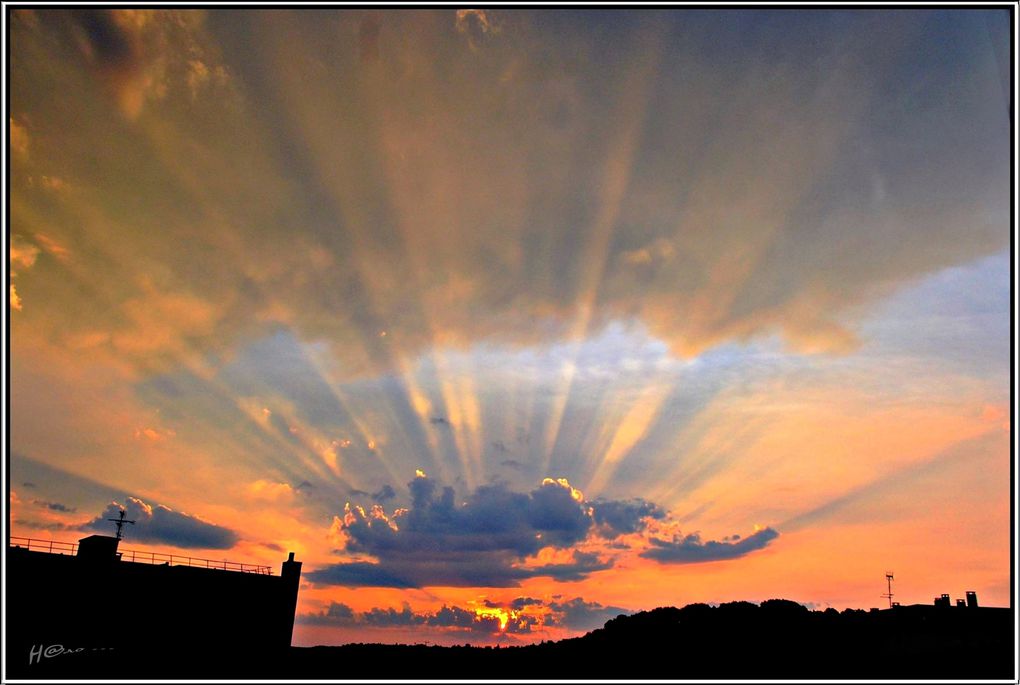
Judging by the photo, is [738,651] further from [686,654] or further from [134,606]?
[134,606]

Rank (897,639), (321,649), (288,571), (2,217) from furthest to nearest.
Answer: (288,571), (321,649), (897,639), (2,217)

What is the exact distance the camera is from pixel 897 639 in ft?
111

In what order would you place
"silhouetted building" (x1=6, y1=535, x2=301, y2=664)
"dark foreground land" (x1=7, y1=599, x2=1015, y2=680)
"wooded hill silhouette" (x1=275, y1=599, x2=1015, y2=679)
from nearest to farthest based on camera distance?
"wooded hill silhouette" (x1=275, y1=599, x2=1015, y2=679) → "dark foreground land" (x1=7, y1=599, x2=1015, y2=680) → "silhouetted building" (x1=6, y1=535, x2=301, y2=664)

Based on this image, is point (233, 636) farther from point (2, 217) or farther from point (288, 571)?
point (2, 217)

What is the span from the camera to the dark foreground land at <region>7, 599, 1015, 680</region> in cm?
3100

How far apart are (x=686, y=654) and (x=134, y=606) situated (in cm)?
3916

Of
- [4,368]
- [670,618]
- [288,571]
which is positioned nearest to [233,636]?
[288,571]

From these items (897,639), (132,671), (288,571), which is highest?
(288,571)

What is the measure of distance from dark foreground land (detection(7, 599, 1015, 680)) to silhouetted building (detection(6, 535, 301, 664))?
99cm

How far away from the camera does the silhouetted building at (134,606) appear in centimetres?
4181

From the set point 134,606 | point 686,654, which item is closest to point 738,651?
point 686,654

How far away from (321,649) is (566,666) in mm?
18408

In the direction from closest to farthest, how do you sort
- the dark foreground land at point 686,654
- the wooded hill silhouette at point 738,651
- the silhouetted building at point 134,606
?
the wooded hill silhouette at point 738,651 < the dark foreground land at point 686,654 < the silhouetted building at point 134,606

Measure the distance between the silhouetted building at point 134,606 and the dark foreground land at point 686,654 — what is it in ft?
3.25
